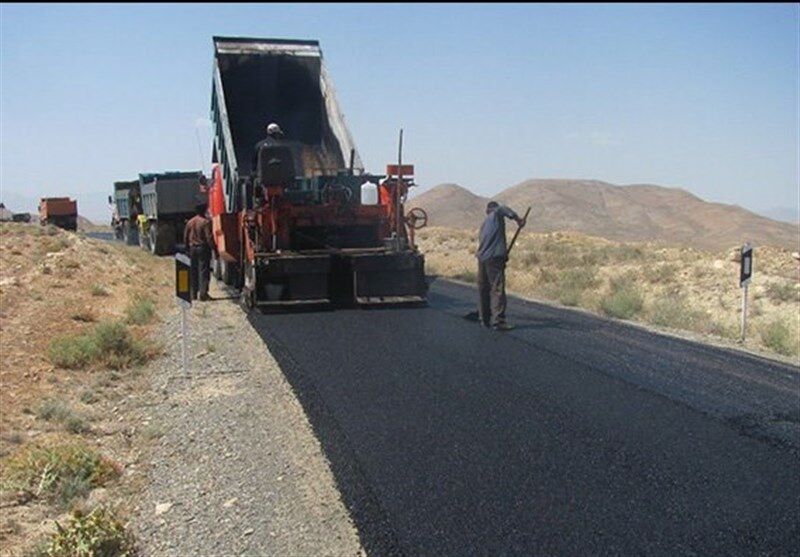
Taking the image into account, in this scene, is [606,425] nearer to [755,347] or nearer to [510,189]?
[755,347]

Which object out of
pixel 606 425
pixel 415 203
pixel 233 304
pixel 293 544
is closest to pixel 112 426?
pixel 293 544

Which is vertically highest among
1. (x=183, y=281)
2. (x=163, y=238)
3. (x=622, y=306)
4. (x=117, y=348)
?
(x=183, y=281)

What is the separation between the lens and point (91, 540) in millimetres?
4770

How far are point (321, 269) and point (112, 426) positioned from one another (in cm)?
595

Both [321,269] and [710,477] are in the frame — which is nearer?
[710,477]

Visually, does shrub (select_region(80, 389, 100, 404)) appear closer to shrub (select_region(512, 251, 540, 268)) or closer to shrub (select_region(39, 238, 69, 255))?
shrub (select_region(39, 238, 69, 255))

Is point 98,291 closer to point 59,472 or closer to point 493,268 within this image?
point 493,268

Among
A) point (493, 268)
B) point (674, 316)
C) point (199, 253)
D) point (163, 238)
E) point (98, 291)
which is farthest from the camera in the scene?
point (163, 238)

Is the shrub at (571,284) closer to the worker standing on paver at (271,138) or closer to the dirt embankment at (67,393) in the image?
the worker standing on paver at (271,138)

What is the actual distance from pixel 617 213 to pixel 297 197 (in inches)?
3123

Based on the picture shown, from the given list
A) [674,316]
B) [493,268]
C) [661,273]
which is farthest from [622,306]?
[661,273]

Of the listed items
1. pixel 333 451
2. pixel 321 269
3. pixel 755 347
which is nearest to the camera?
pixel 333 451

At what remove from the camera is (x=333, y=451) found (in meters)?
6.43

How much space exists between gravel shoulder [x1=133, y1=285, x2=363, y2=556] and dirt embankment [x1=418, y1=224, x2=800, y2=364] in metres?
7.09
